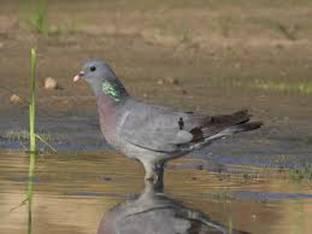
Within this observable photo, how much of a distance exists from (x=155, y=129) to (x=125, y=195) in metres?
1.00

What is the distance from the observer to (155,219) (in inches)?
343

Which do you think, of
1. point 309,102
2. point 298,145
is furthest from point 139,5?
point 298,145

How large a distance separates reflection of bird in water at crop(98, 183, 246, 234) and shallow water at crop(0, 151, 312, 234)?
0.08ft

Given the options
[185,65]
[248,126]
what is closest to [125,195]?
[248,126]

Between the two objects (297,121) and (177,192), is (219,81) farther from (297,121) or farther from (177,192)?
(177,192)

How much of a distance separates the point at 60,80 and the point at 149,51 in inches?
70.9

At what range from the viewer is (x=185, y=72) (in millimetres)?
15539

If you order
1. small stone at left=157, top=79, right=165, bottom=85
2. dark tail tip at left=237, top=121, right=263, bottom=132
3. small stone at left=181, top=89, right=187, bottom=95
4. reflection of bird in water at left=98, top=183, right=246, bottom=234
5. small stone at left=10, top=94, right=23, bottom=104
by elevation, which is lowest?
reflection of bird in water at left=98, top=183, right=246, bottom=234

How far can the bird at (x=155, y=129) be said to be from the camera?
10297mm

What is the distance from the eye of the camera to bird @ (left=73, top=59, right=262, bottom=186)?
10.3 meters

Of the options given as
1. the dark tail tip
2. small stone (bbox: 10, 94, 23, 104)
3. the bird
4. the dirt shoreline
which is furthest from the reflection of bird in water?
small stone (bbox: 10, 94, 23, 104)

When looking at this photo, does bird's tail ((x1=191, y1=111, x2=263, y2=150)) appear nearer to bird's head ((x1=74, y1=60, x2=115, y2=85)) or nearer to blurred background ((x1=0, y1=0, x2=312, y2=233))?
blurred background ((x1=0, y1=0, x2=312, y2=233))

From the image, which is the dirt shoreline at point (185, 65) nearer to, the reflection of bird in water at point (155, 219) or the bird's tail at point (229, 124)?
the bird's tail at point (229, 124)

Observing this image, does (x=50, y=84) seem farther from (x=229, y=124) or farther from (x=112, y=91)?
(x=229, y=124)
